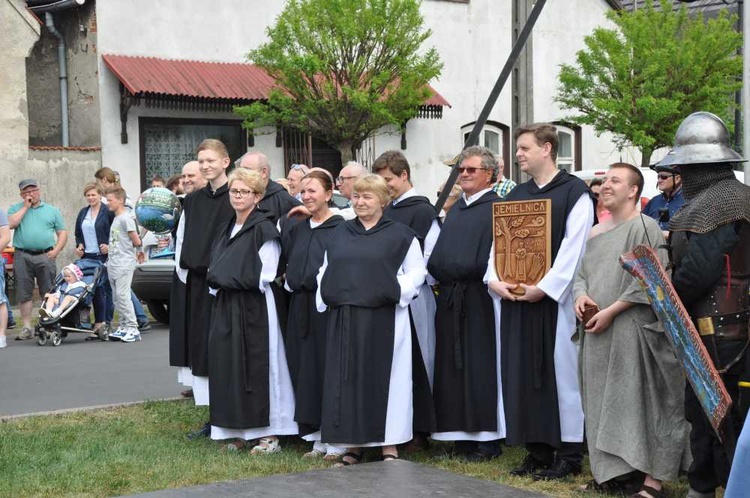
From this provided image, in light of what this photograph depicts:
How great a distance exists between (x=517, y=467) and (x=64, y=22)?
57.5 feet

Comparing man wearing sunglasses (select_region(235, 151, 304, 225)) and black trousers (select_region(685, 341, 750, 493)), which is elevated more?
man wearing sunglasses (select_region(235, 151, 304, 225))

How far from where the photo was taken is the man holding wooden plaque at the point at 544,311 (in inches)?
291

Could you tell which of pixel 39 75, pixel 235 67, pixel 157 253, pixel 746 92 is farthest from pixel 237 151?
pixel 746 92

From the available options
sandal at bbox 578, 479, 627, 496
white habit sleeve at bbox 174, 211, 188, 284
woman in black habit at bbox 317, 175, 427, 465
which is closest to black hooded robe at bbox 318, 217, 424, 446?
woman in black habit at bbox 317, 175, 427, 465

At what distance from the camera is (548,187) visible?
24.7ft

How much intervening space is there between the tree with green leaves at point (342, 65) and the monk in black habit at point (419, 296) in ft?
43.8

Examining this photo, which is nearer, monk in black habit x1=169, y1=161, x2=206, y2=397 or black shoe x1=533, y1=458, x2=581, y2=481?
black shoe x1=533, y1=458, x2=581, y2=481

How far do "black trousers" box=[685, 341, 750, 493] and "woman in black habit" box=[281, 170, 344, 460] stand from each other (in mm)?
2755

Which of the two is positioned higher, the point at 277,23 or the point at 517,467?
the point at 277,23

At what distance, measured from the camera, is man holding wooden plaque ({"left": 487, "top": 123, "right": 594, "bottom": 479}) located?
7399 mm

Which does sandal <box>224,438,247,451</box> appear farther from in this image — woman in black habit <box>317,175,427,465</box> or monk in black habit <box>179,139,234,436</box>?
woman in black habit <box>317,175,427,465</box>

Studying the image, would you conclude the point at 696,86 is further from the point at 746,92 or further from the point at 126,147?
the point at 746,92

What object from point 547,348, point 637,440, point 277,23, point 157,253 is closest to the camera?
point 637,440

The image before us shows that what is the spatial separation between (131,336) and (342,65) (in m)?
9.28
